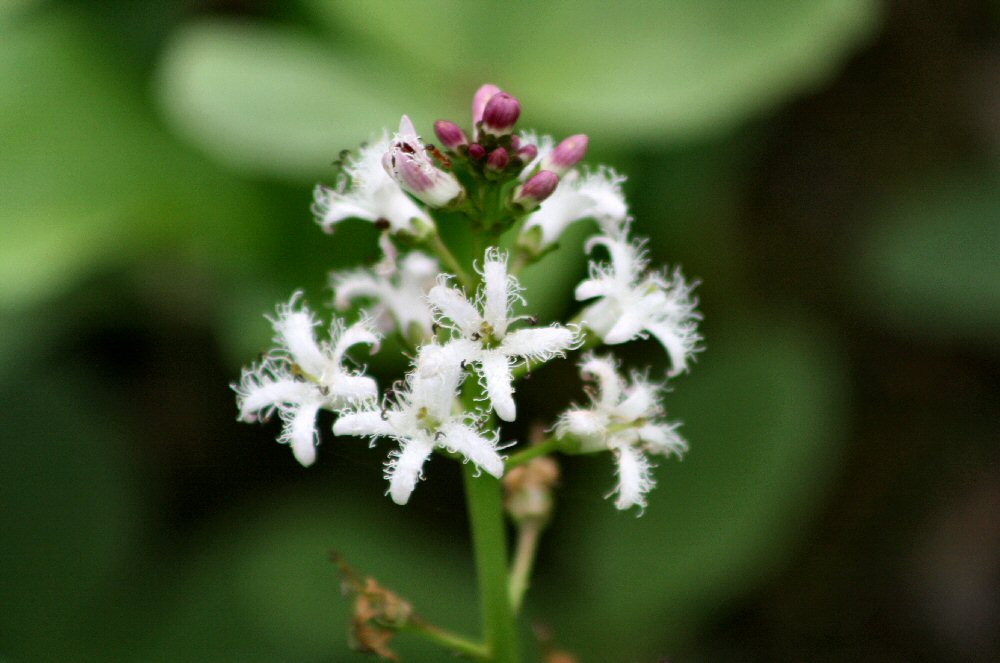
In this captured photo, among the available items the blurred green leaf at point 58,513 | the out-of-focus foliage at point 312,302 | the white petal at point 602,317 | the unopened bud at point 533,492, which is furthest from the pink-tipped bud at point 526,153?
the blurred green leaf at point 58,513

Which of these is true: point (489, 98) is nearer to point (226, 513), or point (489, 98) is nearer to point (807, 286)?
point (226, 513)

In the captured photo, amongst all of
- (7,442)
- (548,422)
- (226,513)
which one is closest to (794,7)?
(548,422)

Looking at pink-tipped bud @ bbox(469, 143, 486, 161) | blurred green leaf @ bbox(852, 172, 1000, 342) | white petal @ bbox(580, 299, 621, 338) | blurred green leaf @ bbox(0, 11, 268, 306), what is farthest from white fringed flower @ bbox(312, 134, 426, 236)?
blurred green leaf @ bbox(852, 172, 1000, 342)

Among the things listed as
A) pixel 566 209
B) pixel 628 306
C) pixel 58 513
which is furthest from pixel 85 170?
pixel 628 306

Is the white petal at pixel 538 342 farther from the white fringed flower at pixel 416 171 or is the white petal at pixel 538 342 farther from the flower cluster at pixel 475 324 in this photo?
the white fringed flower at pixel 416 171

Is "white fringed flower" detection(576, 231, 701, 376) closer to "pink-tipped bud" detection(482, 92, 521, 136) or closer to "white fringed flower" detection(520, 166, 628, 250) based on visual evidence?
"white fringed flower" detection(520, 166, 628, 250)

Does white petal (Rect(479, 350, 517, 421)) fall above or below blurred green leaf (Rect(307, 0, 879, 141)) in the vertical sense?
below
